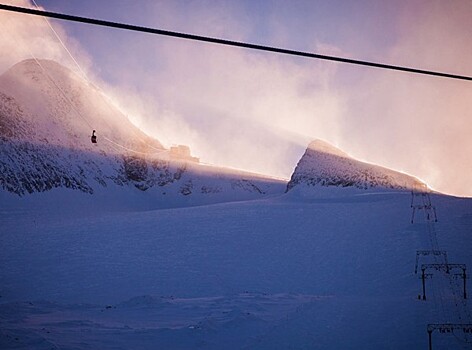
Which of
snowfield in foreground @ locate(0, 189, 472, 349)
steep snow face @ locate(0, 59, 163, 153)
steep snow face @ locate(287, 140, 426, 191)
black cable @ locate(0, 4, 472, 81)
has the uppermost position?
steep snow face @ locate(0, 59, 163, 153)

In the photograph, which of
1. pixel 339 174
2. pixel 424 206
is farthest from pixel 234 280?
pixel 339 174

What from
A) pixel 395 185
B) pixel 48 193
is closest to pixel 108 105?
pixel 48 193

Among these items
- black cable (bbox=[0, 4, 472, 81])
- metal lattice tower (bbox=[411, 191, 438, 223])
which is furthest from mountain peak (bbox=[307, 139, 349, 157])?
black cable (bbox=[0, 4, 472, 81])

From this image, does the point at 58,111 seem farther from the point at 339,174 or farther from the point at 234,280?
the point at 234,280

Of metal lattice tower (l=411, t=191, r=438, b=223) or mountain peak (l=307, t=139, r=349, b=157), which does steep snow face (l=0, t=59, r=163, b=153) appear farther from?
metal lattice tower (l=411, t=191, r=438, b=223)

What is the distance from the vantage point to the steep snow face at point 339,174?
52.9 metres

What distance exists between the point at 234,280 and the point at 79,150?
7102 centimetres

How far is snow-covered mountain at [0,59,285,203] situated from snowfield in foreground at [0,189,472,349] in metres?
28.5

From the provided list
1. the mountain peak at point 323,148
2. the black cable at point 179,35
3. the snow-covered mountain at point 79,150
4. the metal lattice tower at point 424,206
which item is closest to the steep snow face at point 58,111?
the snow-covered mountain at point 79,150

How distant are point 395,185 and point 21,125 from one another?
7202 cm

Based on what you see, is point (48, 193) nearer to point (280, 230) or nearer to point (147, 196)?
point (147, 196)

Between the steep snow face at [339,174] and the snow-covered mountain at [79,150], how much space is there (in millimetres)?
32535

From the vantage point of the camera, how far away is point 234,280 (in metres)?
21.0

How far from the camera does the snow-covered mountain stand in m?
65.2
